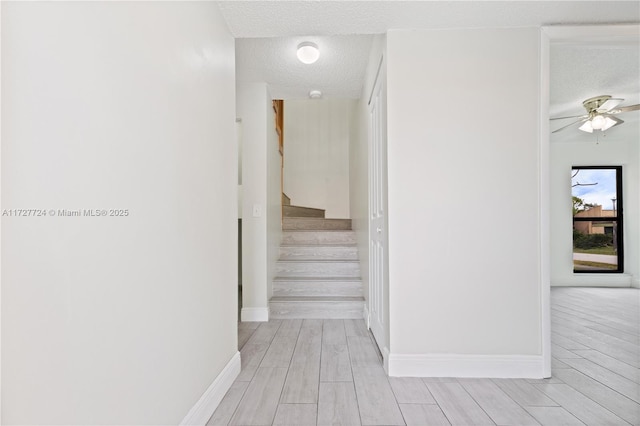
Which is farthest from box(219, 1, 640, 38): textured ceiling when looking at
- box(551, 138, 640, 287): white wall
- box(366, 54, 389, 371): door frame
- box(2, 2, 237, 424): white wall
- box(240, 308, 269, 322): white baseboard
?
box(551, 138, 640, 287): white wall

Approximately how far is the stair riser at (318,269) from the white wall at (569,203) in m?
3.67

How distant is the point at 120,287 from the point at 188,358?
1.86 ft

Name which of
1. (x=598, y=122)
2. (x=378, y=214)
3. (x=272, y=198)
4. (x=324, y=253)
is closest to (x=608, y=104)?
(x=598, y=122)

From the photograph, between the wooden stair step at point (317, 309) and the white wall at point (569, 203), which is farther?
→ the white wall at point (569, 203)

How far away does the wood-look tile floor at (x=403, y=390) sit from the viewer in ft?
5.23

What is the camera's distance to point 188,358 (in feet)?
4.67

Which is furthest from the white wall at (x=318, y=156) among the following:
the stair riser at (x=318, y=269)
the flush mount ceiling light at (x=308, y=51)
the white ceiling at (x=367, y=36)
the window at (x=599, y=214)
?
the flush mount ceiling light at (x=308, y=51)

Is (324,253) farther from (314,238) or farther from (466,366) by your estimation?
(466,366)

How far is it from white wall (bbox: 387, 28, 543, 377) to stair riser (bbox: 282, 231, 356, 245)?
2.27 metres

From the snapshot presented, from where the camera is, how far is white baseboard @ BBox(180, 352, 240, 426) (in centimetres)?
145

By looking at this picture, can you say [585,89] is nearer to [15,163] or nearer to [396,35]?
[396,35]

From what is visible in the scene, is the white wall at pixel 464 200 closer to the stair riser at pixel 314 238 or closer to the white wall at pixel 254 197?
the white wall at pixel 254 197

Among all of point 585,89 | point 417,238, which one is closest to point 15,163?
point 417,238

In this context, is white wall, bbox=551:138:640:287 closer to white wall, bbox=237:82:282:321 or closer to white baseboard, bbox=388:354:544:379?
white baseboard, bbox=388:354:544:379
